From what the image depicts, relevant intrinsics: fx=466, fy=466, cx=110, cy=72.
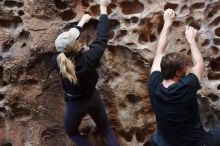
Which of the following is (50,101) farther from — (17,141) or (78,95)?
(78,95)

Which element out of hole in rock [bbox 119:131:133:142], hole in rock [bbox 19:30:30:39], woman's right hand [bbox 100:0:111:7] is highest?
woman's right hand [bbox 100:0:111:7]

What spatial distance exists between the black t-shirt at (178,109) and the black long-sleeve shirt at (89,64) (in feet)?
1.35

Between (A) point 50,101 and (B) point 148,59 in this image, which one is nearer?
(B) point 148,59

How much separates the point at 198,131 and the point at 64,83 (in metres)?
0.89

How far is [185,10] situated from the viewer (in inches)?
125

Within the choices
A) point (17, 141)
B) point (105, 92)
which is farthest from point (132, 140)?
point (17, 141)

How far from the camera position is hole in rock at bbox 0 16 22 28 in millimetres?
3402

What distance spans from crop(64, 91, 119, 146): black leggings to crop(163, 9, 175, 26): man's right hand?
66 centimetres

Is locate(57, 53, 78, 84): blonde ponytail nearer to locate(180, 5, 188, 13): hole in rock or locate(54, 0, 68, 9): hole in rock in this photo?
locate(54, 0, 68, 9): hole in rock

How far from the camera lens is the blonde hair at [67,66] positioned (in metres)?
2.71

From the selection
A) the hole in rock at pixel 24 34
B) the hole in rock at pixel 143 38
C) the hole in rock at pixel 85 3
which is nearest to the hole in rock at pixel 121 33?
the hole in rock at pixel 143 38

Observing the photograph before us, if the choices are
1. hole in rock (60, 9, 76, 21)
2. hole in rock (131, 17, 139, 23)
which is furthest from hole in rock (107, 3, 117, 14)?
hole in rock (60, 9, 76, 21)

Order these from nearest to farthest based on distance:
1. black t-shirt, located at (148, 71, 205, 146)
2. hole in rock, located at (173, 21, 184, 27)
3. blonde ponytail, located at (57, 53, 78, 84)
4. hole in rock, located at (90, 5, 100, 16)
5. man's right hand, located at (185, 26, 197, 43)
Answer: black t-shirt, located at (148, 71, 205, 146), blonde ponytail, located at (57, 53, 78, 84), man's right hand, located at (185, 26, 197, 43), hole in rock, located at (173, 21, 184, 27), hole in rock, located at (90, 5, 100, 16)

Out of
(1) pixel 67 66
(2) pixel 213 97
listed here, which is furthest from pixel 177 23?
(1) pixel 67 66
